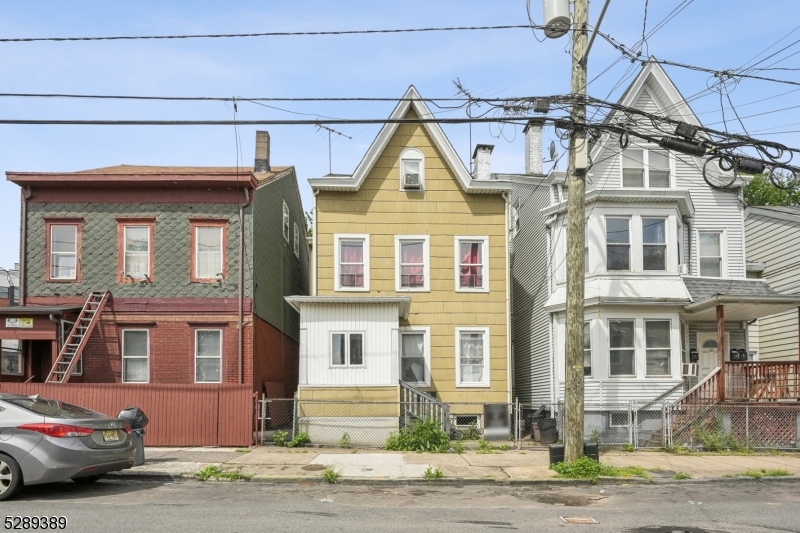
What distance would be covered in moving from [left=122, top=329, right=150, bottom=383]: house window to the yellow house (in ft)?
16.3

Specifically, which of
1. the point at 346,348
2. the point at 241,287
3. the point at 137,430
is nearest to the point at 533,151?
the point at 346,348

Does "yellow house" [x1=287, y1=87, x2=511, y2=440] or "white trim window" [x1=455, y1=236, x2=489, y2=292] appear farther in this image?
"white trim window" [x1=455, y1=236, x2=489, y2=292]

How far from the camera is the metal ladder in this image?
19.6 metres

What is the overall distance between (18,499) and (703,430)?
1554 cm

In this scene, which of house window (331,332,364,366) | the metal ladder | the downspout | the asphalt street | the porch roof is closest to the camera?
the asphalt street

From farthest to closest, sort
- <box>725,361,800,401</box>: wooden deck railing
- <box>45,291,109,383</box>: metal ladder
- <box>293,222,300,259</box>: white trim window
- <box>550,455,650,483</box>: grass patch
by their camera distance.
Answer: <box>293,222,300,259</box>: white trim window < <box>725,361,800,401</box>: wooden deck railing < <box>45,291,109,383</box>: metal ladder < <box>550,455,650,483</box>: grass patch

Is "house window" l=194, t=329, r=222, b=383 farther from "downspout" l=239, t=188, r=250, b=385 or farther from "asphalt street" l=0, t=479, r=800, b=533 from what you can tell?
"asphalt street" l=0, t=479, r=800, b=533

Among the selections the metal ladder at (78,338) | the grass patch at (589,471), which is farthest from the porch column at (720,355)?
the metal ladder at (78,338)

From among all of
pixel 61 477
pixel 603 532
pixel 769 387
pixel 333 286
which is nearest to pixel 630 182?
pixel 769 387

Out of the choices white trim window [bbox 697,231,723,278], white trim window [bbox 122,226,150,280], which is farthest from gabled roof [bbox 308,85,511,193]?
white trim window [bbox 697,231,723,278]

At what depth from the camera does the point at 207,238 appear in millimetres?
22062

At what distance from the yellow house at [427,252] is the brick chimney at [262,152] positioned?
15.9 feet

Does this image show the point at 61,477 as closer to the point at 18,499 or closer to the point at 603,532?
the point at 18,499

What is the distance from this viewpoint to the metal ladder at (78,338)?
771 inches
